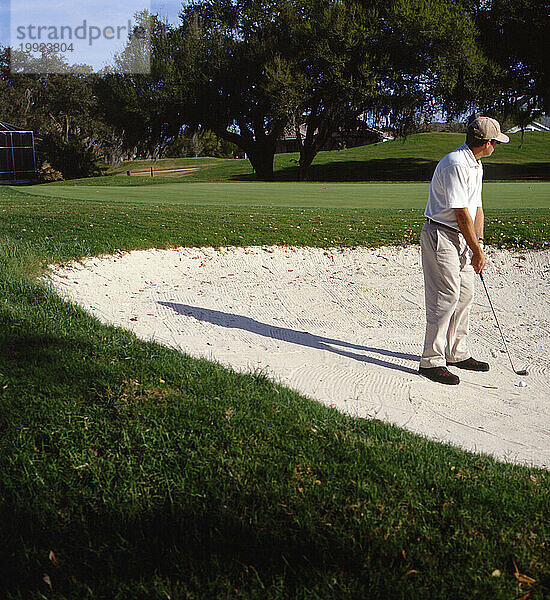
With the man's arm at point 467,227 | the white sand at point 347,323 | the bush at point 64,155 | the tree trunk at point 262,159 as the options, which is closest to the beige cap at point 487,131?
the man's arm at point 467,227

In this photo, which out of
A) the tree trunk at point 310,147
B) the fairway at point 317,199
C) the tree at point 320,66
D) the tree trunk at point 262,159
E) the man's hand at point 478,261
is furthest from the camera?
the tree trunk at point 262,159

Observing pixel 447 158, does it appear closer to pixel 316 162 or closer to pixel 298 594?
pixel 298 594

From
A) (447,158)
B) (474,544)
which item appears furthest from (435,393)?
(474,544)

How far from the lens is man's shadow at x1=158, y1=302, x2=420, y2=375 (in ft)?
21.3

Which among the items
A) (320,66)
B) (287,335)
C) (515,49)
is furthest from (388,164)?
(287,335)

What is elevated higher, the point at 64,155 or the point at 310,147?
the point at 310,147

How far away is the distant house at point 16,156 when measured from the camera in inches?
1740

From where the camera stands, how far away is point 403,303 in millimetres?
8547

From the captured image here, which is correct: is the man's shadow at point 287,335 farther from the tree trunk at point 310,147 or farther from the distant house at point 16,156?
the distant house at point 16,156

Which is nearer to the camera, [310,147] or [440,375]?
[440,375]

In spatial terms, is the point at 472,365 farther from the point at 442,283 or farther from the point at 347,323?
the point at 347,323

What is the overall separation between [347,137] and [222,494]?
42258 mm

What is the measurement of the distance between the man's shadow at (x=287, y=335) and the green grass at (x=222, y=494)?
5.69ft

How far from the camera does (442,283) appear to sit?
572cm
